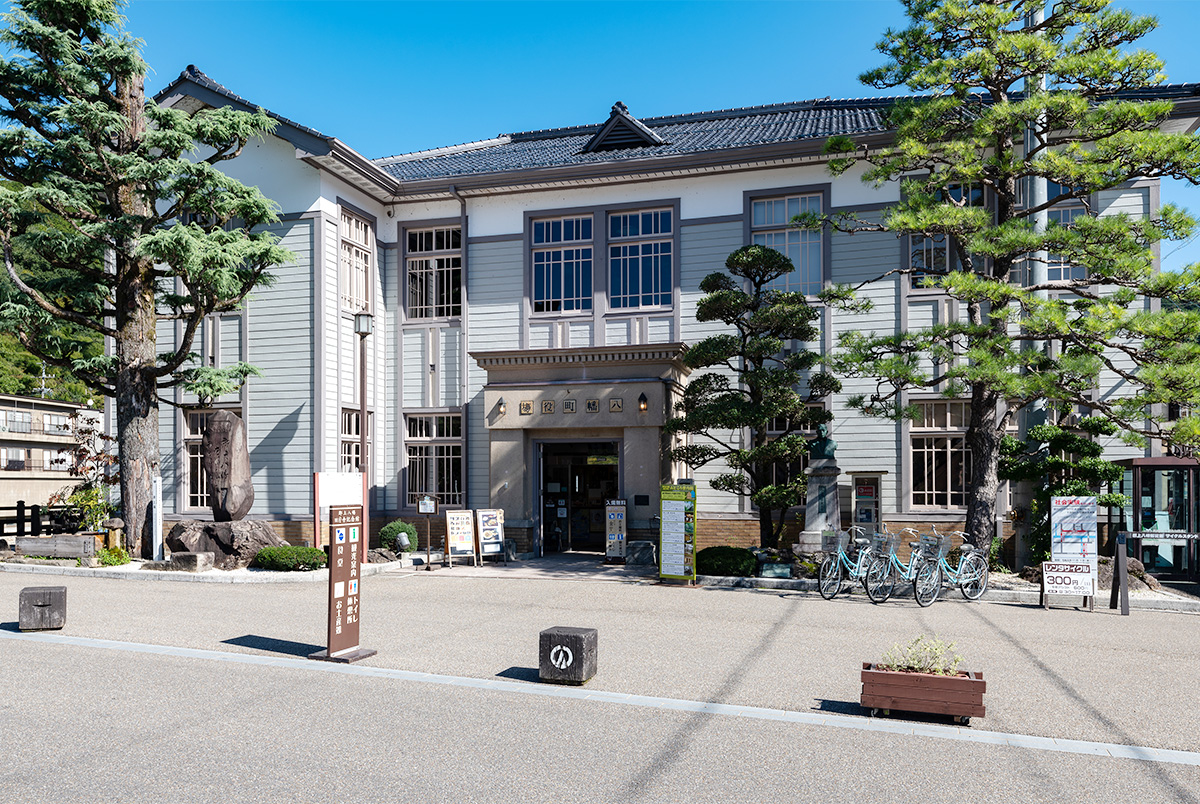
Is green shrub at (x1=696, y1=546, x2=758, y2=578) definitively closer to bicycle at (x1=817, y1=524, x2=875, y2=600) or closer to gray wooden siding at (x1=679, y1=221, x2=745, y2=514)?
bicycle at (x1=817, y1=524, x2=875, y2=600)

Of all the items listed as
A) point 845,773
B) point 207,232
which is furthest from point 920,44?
point 207,232

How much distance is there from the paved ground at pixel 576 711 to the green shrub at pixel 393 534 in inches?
278

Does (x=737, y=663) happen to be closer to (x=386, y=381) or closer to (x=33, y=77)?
(x=386, y=381)

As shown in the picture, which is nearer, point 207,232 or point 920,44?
point 920,44

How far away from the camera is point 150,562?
16500mm

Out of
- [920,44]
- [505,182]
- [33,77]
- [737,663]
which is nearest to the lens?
[737,663]

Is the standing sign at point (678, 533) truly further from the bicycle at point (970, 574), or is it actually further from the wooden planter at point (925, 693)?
the wooden planter at point (925, 693)

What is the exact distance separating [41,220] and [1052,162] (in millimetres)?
18627

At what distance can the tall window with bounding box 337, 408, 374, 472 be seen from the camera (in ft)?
65.7

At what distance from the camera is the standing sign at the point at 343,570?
8656 mm

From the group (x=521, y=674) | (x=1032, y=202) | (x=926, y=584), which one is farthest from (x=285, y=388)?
(x=1032, y=202)

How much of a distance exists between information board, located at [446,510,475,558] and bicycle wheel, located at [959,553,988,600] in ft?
30.4

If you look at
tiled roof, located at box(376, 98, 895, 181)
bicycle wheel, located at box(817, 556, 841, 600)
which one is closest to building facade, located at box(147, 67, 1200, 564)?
tiled roof, located at box(376, 98, 895, 181)

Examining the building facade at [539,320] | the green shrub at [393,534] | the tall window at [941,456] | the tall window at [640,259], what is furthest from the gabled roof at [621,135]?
the green shrub at [393,534]
